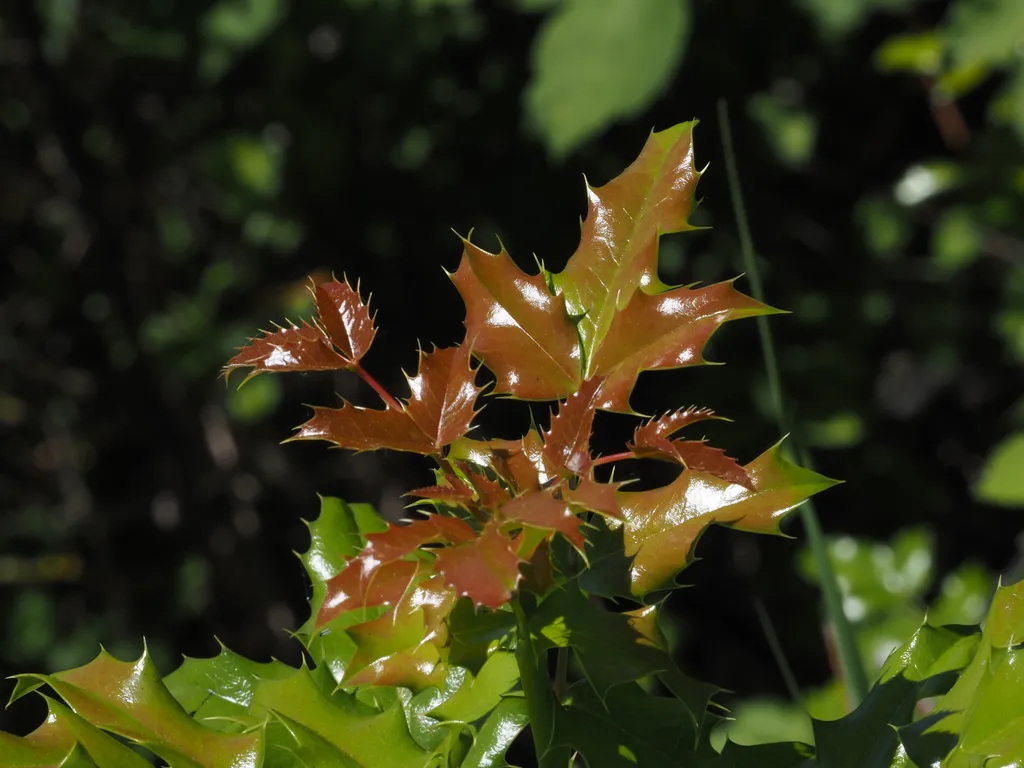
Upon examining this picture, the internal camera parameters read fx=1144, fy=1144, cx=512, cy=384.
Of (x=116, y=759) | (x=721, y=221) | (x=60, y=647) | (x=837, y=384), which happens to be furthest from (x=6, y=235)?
(x=116, y=759)

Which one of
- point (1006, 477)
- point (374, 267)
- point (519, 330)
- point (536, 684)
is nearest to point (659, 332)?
point (519, 330)

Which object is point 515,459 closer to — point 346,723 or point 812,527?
point 346,723

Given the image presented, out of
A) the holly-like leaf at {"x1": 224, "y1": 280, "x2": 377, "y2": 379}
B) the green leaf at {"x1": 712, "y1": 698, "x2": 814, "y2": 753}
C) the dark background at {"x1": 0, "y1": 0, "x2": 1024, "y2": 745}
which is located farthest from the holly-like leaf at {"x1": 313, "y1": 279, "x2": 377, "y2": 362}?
the dark background at {"x1": 0, "y1": 0, "x2": 1024, "y2": 745}

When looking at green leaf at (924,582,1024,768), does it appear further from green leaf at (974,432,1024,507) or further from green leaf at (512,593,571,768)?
green leaf at (974,432,1024,507)

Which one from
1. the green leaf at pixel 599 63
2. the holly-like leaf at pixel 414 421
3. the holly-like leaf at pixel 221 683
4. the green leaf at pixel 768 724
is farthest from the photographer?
the green leaf at pixel 599 63

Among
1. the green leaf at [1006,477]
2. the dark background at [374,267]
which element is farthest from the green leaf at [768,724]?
the dark background at [374,267]

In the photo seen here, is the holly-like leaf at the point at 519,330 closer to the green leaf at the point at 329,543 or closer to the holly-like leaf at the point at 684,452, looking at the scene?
the holly-like leaf at the point at 684,452
